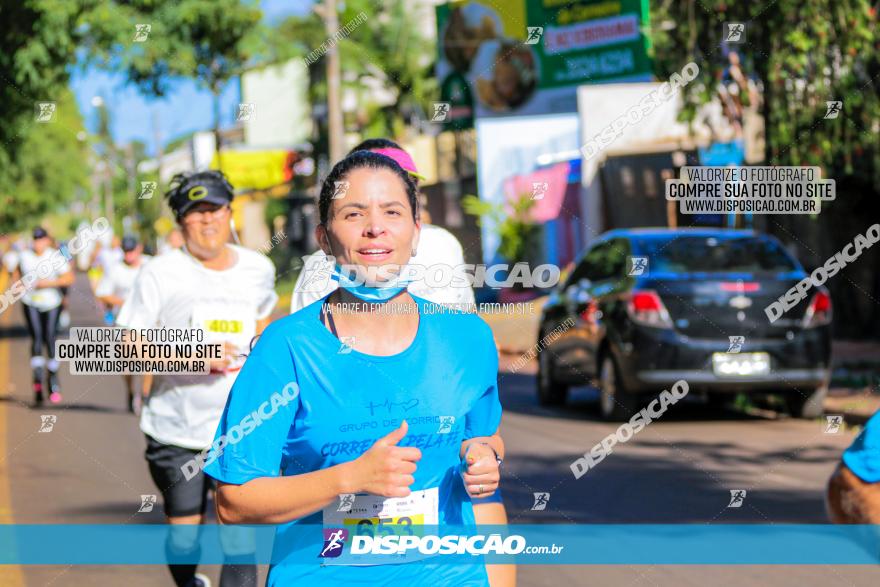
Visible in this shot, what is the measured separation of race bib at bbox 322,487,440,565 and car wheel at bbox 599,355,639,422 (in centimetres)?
932

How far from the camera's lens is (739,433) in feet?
38.2

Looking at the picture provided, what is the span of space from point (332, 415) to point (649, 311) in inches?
362

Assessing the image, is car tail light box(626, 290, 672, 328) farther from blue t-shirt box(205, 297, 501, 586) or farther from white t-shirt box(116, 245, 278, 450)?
blue t-shirt box(205, 297, 501, 586)

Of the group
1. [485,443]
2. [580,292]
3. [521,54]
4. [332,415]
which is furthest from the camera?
[521,54]

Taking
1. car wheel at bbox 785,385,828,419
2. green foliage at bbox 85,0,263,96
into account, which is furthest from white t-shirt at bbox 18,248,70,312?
car wheel at bbox 785,385,828,419

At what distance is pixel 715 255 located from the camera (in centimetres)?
1235

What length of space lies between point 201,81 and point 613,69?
528 inches

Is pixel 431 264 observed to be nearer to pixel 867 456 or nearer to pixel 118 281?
pixel 867 456

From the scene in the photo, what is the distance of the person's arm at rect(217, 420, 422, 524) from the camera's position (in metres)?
2.69

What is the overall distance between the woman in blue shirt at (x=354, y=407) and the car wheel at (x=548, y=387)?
11.0m

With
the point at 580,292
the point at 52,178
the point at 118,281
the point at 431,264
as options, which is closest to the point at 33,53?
the point at 118,281

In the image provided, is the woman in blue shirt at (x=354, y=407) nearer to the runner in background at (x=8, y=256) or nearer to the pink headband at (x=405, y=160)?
the pink headband at (x=405, y=160)

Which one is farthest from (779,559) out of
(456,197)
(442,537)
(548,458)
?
(456,197)

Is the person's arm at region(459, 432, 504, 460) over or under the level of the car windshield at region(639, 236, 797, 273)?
over
